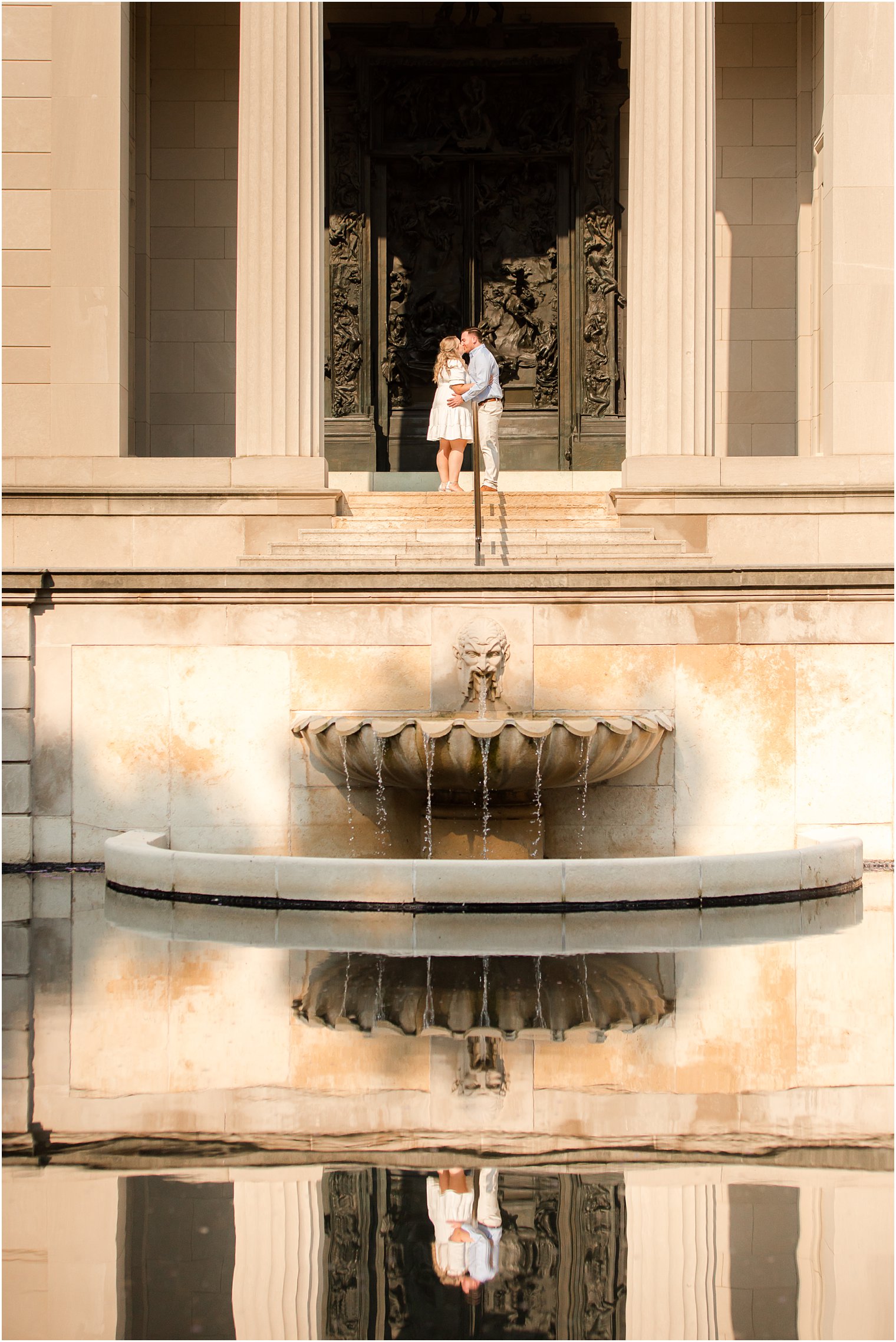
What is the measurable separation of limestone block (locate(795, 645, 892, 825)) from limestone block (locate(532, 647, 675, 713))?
1107mm

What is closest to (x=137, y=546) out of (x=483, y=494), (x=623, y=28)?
(x=483, y=494)

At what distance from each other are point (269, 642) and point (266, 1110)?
6.30 m

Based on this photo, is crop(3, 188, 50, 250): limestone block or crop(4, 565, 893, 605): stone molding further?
crop(3, 188, 50, 250): limestone block

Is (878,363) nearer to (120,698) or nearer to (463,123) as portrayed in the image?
(463,123)

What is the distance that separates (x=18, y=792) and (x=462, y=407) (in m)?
7.63

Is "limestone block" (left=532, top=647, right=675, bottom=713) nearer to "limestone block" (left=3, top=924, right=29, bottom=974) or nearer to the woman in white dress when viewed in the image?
"limestone block" (left=3, top=924, right=29, bottom=974)

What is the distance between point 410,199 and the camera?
21.4 metres

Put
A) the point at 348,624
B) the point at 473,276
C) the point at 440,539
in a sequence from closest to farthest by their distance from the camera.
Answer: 1. the point at 348,624
2. the point at 440,539
3. the point at 473,276

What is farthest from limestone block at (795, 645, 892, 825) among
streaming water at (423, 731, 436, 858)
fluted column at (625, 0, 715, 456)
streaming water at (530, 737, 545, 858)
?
fluted column at (625, 0, 715, 456)

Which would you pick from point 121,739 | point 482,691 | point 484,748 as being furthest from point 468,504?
point 484,748

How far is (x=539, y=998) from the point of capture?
21.8 feet

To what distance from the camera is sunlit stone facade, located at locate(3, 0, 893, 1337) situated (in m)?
5.15

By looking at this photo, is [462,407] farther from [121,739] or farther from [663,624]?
[121,739]

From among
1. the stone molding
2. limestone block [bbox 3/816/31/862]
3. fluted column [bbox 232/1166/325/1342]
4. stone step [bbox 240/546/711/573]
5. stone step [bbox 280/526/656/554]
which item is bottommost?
fluted column [bbox 232/1166/325/1342]
